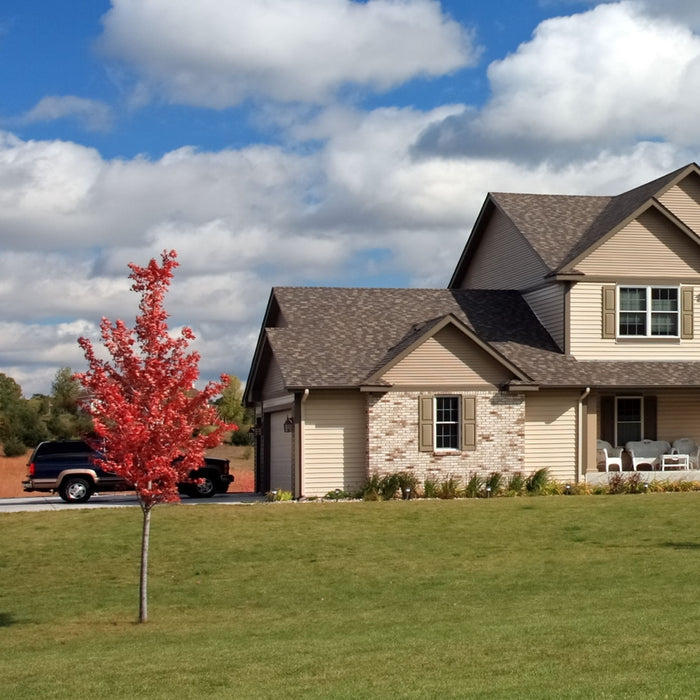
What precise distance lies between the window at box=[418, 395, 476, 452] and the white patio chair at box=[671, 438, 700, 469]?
6.80 metres

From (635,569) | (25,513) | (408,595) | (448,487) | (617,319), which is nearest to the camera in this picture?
(408,595)

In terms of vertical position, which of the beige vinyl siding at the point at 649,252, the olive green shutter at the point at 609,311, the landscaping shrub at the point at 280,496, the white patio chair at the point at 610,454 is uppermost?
the beige vinyl siding at the point at 649,252

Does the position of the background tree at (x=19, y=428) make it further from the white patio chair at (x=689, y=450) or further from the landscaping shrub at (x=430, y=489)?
the white patio chair at (x=689, y=450)

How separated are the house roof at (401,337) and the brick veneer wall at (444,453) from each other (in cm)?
87

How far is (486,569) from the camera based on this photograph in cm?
2016

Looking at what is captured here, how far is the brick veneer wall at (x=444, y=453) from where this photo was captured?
30578 mm

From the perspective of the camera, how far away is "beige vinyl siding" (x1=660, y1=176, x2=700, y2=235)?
3578 centimetres

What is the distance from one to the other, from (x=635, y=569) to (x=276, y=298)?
57.6ft

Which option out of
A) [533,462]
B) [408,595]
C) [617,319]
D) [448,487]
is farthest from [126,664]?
[617,319]

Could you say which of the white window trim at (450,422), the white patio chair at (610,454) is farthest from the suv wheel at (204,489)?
the white patio chair at (610,454)

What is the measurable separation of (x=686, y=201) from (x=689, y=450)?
818cm

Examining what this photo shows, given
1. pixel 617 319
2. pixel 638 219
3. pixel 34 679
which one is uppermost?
pixel 638 219

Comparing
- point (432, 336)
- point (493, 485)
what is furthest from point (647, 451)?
point (432, 336)

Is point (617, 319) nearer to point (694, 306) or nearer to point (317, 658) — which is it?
point (694, 306)
